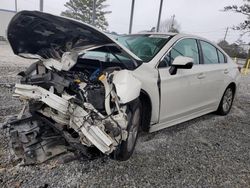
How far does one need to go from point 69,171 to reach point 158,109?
4.52 ft

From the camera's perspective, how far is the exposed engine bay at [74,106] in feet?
7.70

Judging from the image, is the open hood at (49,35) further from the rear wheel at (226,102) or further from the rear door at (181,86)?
the rear wheel at (226,102)

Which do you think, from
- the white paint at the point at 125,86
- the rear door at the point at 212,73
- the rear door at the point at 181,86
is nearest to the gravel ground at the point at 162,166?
the rear door at the point at 181,86

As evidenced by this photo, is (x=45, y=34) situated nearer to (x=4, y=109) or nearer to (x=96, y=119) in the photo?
(x=96, y=119)

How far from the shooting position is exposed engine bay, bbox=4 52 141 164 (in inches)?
92.4

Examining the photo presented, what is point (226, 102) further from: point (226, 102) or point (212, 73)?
point (212, 73)

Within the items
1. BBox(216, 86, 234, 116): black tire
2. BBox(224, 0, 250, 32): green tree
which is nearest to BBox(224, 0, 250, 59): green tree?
BBox(224, 0, 250, 32): green tree

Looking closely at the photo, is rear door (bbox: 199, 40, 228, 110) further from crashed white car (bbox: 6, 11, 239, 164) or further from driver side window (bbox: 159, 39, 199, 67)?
crashed white car (bbox: 6, 11, 239, 164)

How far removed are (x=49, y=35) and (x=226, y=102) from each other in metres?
4.02

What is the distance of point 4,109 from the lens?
4301 mm

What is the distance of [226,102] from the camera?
5.29 m

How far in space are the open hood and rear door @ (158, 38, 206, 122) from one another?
64 centimetres

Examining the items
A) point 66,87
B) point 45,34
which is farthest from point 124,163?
point 45,34

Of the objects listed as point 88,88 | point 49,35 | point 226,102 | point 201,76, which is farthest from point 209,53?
point 49,35
